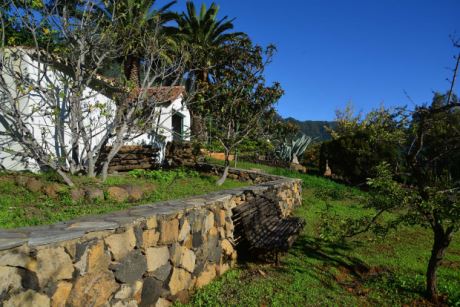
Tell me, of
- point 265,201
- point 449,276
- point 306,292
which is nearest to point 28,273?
point 306,292

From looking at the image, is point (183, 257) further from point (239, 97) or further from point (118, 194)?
point (239, 97)

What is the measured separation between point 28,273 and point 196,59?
9.82 metres

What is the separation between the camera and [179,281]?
3.94m

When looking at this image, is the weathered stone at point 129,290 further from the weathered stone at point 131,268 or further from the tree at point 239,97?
the tree at point 239,97

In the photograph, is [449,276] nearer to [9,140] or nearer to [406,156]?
[406,156]

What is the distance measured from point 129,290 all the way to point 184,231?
1076 mm

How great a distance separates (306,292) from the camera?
14.3ft

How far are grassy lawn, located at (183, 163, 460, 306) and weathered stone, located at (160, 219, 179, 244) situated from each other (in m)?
0.79

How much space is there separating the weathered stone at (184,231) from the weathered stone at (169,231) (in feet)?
0.30

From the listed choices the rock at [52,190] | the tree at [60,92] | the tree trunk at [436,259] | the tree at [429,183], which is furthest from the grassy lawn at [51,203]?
the tree trunk at [436,259]

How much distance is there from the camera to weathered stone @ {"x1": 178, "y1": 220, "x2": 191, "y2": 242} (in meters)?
4.05

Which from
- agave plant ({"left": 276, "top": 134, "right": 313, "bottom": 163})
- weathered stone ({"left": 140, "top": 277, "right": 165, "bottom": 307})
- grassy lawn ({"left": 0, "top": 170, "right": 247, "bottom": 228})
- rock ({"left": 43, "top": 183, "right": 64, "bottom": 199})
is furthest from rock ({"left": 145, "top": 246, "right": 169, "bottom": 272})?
agave plant ({"left": 276, "top": 134, "right": 313, "bottom": 163})

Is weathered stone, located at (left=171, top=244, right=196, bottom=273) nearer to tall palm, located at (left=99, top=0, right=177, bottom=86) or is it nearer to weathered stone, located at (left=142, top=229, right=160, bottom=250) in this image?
weathered stone, located at (left=142, top=229, right=160, bottom=250)

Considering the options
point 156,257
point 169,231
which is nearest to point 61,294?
point 156,257
